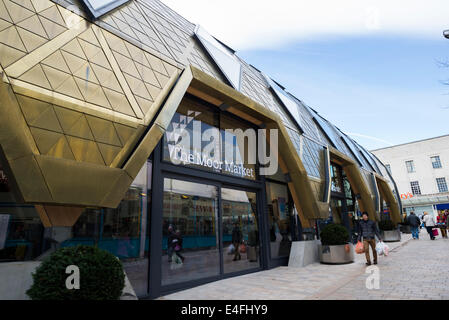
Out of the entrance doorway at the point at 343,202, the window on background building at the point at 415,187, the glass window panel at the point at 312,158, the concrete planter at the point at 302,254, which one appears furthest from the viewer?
the window on background building at the point at 415,187

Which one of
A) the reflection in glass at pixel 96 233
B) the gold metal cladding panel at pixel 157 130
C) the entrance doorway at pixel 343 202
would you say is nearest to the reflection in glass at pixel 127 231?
the reflection in glass at pixel 96 233

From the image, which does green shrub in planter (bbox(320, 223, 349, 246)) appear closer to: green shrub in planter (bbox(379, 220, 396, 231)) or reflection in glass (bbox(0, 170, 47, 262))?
reflection in glass (bbox(0, 170, 47, 262))

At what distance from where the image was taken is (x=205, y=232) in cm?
792

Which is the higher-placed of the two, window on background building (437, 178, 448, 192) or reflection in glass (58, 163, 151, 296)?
window on background building (437, 178, 448, 192)

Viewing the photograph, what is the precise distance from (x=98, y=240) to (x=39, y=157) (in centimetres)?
230

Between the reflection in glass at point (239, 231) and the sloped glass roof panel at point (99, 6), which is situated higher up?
the sloped glass roof panel at point (99, 6)

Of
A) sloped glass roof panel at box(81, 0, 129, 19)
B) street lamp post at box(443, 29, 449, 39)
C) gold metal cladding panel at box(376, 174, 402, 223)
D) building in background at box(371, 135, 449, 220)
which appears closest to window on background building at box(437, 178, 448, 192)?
building in background at box(371, 135, 449, 220)

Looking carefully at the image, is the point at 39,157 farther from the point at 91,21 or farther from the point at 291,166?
the point at 291,166

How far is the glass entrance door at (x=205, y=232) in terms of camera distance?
272 inches

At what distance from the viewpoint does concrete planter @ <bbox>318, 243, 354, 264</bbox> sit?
10250mm

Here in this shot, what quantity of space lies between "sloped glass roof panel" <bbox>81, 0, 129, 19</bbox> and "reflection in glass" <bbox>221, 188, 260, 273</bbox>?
19.3ft

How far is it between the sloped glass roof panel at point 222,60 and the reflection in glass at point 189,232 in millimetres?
4117

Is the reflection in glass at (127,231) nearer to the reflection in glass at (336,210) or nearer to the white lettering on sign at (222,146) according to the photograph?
the white lettering on sign at (222,146)

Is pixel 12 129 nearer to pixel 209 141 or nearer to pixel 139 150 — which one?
pixel 139 150
